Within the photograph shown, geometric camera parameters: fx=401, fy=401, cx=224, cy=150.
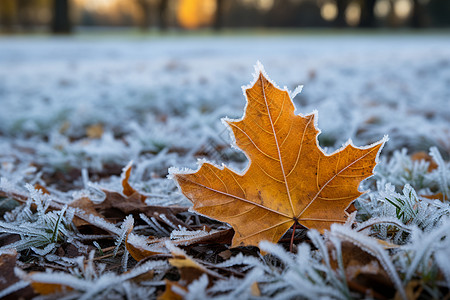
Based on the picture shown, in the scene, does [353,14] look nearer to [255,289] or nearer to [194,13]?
[194,13]

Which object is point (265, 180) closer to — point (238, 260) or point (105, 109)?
point (238, 260)

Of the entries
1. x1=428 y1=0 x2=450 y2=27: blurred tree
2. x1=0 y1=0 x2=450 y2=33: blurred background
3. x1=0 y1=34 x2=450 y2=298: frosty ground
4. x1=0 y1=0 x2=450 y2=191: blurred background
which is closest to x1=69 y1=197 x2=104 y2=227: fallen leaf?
x1=0 y1=34 x2=450 y2=298: frosty ground

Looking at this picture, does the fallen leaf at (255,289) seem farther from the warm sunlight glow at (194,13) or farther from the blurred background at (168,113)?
the warm sunlight glow at (194,13)

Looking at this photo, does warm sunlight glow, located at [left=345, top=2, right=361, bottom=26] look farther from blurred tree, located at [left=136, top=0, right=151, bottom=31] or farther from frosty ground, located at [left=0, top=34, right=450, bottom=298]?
frosty ground, located at [left=0, top=34, right=450, bottom=298]

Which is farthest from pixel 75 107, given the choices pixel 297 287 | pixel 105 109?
pixel 297 287

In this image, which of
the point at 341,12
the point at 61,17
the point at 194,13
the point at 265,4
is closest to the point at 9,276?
the point at 61,17

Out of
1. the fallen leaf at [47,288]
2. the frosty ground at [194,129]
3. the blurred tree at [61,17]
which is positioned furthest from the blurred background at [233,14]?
the fallen leaf at [47,288]

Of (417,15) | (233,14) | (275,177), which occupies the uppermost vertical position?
(233,14)
